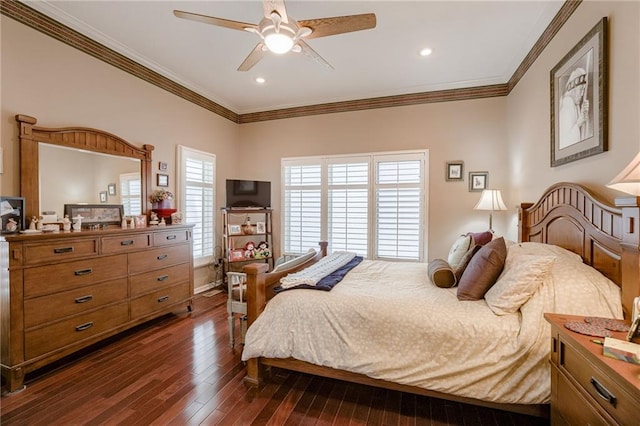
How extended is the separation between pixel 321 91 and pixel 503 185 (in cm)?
292

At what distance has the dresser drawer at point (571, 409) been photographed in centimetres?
116

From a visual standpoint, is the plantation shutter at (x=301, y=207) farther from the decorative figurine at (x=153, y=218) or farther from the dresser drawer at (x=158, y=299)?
the decorative figurine at (x=153, y=218)

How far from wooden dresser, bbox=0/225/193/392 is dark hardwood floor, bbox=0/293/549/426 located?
0.84ft

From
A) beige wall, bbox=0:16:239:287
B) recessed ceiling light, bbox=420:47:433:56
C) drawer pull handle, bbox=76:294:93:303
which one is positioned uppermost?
recessed ceiling light, bbox=420:47:433:56

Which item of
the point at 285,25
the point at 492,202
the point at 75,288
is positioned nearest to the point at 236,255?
the point at 75,288

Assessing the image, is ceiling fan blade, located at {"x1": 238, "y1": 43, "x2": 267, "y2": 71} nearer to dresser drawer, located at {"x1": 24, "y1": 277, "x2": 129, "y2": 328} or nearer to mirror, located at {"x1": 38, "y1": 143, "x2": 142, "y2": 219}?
mirror, located at {"x1": 38, "y1": 143, "x2": 142, "y2": 219}

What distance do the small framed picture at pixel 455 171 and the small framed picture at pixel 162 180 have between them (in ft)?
12.8

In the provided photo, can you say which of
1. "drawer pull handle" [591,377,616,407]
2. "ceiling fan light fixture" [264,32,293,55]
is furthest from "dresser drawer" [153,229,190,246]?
"drawer pull handle" [591,377,616,407]

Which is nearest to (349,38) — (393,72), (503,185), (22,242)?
(393,72)

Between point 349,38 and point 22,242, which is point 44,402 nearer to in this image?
point 22,242

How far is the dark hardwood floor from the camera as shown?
1872mm

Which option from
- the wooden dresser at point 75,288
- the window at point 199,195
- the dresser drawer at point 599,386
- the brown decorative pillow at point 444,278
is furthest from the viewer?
Result: the window at point 199,195

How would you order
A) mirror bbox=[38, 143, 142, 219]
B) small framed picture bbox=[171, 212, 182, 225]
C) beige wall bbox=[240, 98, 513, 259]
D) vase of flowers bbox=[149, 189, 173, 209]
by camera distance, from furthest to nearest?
beige wall bbox=[240, 98, 513, 259]
small framed picture bbox=[171, 212, 182, 225]
vase of flowers bbox=[149, 189, 173, 209]
mirror bbox=[38, 143, 142, 219]

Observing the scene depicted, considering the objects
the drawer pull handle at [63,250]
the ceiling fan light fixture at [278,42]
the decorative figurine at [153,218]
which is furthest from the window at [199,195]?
the ceiling fan light fixture at [278,42]
